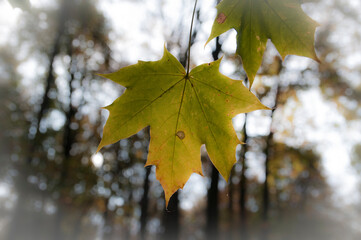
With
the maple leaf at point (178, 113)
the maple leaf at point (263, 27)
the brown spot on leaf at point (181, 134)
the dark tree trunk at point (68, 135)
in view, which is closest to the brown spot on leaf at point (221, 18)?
the maple leaf at point (263, 27)

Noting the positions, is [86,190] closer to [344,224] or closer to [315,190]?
[315,190]

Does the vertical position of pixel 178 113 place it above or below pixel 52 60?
below

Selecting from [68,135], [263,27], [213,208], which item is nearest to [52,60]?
[68,135]

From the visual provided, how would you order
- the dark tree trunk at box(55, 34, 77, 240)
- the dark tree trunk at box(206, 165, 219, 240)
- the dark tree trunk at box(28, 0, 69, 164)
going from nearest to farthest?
1. the dark tree trunk at box(206, 165, 219, 240)
2. the dark tree trunk at box(55, 34, 77, 240)
3. the dark tree trunk at box(28, 0, 69, 164)

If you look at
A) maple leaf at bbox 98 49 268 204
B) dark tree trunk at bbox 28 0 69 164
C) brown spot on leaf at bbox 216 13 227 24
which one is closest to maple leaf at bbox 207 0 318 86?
brown spot on leaf at bbox 216 13 227 24

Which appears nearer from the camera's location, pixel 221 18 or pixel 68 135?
pixel 221 18

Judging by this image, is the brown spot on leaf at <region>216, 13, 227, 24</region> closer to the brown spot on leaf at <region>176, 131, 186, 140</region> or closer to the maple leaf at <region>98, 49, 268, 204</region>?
the maple leaf at <region>98, 49, 268, 204</region>

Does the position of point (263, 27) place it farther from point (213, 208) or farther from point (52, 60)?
point (52, 60)
